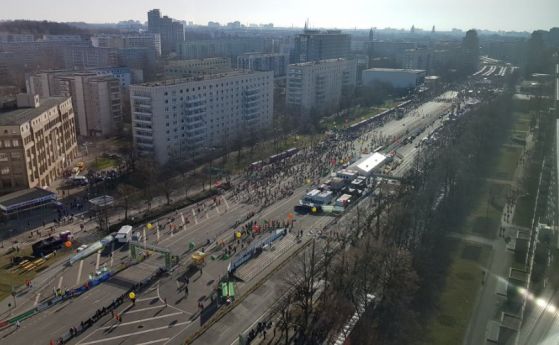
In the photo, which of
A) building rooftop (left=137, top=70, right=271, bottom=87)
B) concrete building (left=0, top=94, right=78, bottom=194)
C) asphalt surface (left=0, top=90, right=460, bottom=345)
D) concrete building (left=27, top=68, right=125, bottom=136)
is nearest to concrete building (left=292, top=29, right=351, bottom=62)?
building rooftop (left=137, top=70, right=271, bottom=87)

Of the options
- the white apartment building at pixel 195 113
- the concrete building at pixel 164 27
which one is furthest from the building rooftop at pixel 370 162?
the concrete building at pixel 164 27

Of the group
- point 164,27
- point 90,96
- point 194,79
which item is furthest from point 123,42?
point 194,79

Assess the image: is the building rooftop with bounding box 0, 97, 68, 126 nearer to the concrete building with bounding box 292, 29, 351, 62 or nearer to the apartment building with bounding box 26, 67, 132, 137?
the apartment building with bounding box 26, 67, 132, 137

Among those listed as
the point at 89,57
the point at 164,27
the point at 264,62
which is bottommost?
the point at 264,62

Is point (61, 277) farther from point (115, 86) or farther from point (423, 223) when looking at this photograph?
point (115, 86)

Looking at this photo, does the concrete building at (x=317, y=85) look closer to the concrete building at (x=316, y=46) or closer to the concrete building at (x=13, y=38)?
the concrete building at (x=316, y=46)

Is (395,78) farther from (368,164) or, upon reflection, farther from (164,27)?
(164,27)

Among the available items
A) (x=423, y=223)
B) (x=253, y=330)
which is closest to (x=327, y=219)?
(x=423, y=223)

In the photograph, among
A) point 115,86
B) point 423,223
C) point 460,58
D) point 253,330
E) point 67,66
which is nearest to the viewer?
point 253,330
